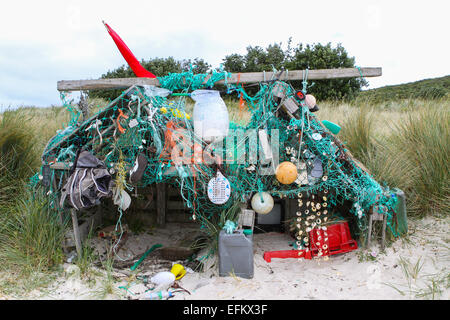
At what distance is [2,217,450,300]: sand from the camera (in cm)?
336

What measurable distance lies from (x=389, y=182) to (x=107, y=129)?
12.2ft

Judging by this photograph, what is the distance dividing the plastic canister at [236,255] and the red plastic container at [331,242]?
70 cm

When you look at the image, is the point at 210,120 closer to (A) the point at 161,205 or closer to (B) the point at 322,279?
(B) the point at 322,279

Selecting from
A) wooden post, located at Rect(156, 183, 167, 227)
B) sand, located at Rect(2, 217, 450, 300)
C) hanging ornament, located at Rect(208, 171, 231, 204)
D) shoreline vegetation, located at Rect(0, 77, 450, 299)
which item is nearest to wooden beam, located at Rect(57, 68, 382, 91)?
hanging ornament, located at Rect(208, 171, 231, 204)

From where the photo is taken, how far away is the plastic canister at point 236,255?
12.1 ft

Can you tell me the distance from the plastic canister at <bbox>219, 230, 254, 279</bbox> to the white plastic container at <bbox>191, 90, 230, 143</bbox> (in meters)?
1.16

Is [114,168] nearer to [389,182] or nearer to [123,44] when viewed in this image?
[123,44]

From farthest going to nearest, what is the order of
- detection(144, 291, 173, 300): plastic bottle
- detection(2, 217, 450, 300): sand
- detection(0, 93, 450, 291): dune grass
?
detection(0, 93, 450, 291): dune grass, detection(144, 291, 173, 300): plastic bottle, detection(2, 217, 450, 300): sand

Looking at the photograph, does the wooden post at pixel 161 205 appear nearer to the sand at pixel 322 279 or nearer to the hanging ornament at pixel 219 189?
the sand at pixel 322 279

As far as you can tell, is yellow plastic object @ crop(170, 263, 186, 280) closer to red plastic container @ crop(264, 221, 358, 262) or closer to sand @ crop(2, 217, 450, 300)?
sand @ crop(2, 217, 450, 300)

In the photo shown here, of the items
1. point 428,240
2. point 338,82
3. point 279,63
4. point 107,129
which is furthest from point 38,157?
point 279,63

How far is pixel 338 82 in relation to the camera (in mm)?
13742

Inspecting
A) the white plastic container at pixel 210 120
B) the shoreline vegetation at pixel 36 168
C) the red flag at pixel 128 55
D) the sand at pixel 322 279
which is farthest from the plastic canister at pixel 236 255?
the red flag at pixel 128 55

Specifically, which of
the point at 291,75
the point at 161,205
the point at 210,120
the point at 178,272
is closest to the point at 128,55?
the point at 210,120
